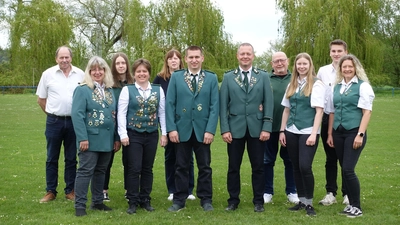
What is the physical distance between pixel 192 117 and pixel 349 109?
199 cm

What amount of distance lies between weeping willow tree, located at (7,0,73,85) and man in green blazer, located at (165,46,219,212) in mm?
31875

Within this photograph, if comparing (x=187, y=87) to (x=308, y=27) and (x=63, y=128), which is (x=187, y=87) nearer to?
(x=63, y=128)

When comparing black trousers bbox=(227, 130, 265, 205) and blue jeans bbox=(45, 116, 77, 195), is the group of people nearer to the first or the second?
black trousers bbox=(227, 130, 265, 205)

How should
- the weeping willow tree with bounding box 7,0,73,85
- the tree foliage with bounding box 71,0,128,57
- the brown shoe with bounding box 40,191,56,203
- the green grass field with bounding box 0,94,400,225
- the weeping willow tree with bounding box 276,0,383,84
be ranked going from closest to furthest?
the green grass field with bounding box 0,94,400,225 → the brown shoe with bounding box 40,191,56,203 → the weeping willow tree with bounding box 276,0,383,84 → the weeping willow tree with bounding box 7,0,73,85 → the tree foliage with bounding box 71,0,128,57

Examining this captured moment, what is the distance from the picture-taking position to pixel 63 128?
6844mm

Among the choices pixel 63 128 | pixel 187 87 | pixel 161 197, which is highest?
pixel 187 87

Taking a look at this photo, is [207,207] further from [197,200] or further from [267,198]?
[267,198]

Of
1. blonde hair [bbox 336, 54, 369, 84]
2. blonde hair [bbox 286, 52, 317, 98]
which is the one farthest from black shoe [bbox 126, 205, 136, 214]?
blonde hair [bbox 336, 54, 369, 84]

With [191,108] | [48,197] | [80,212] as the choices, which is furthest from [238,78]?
[48,197]

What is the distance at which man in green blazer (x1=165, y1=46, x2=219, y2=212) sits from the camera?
6258 millimetres

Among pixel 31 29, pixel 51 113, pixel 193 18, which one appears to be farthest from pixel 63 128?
pixel 31 29

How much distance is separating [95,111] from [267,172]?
8.77 feet

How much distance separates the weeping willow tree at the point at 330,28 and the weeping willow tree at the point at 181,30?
4282 millimetres

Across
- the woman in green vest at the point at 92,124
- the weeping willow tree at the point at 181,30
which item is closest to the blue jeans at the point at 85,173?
the woman in green vest at the point at 92,124
